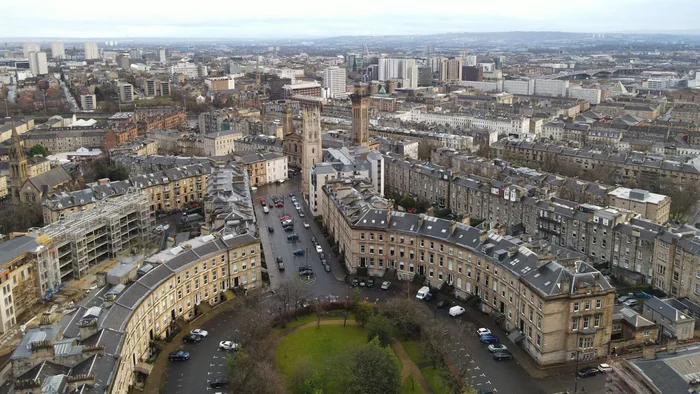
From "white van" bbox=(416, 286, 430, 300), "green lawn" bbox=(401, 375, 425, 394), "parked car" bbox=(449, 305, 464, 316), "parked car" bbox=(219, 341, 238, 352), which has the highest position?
"white van" bbox=(416, 286, 430, 300)

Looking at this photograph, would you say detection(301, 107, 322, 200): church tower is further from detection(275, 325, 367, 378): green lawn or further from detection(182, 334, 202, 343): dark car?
detection(182, 334, 202, 343): dark car

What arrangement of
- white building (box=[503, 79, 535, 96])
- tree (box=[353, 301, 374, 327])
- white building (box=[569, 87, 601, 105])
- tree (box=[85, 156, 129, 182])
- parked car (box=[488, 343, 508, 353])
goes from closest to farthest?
1. parked car (box=[488, 343, 508, 353])
2. tree (box=[353, 301, 374, 327])
3. tree (box=[85, 156, 129, 182])
4. white building (box=[569, 87, 601, 105])
5. white building (box=[503, 79, 535, 96])

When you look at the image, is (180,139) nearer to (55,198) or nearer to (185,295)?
(55,198)

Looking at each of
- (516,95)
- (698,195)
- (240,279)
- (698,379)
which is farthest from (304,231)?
(516,95)

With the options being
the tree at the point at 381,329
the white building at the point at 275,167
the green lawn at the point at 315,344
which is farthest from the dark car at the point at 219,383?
the white building at the point at 275,167

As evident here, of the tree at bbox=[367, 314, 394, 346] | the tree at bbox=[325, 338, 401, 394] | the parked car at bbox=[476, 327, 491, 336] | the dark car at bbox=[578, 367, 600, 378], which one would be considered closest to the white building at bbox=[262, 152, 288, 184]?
the tree at bbox=[367, 314, 394, 346]

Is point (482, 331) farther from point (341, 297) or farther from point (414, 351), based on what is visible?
point (341, 297)

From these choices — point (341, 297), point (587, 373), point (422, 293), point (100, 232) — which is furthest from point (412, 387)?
point (100, 232)
